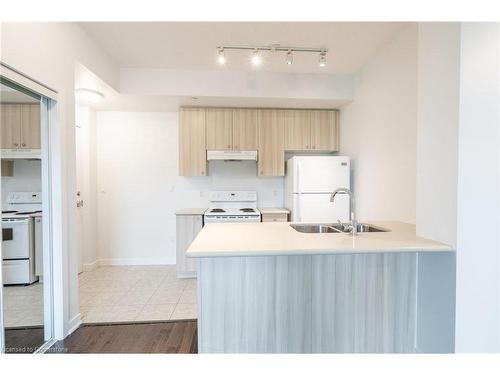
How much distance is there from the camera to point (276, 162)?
12.9 feet

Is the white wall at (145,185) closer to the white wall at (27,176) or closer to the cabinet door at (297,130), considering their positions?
the cabinet door at (297,130)

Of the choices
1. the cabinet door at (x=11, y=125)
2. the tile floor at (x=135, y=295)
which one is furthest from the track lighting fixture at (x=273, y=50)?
the tile floor at (x=135, y=295)

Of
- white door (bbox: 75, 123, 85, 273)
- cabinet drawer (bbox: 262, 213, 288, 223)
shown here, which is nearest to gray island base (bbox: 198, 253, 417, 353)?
cabinet drawer (bbox: 262, 213, 288, 223)

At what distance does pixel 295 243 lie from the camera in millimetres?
1652

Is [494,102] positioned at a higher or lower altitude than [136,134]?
lower

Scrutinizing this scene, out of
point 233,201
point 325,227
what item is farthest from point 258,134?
point 325,227

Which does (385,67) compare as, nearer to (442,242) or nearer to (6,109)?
(442,242)

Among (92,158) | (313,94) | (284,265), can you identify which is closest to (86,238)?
(92,158)

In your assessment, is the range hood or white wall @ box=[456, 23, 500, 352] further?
the range hood

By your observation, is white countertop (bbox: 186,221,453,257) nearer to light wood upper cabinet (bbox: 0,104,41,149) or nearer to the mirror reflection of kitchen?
the mirror reflection of kitchen

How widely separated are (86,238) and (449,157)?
4.44 metres

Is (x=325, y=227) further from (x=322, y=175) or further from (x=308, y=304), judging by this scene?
(x=322, y=175)

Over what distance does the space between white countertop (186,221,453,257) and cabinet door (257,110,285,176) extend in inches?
76.8

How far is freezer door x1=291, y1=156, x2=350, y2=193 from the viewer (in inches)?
135
